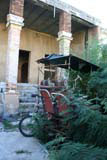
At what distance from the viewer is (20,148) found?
3371 mm

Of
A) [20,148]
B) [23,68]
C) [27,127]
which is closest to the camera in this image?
[20,148]

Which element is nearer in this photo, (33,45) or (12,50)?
(12,50)

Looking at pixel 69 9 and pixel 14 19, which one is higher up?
pixel 69 9

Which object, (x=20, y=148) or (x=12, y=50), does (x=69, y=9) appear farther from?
(x=20, y=148)

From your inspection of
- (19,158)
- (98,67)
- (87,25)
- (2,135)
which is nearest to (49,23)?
(87,25)

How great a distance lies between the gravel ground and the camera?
2990mm

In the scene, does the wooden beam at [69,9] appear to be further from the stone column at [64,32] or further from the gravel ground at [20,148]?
the gravel ground at [20,148]

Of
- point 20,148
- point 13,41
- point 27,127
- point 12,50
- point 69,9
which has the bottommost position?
point 20,148

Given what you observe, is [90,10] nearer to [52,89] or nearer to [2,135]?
[52,89]

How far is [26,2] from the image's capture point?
745cm

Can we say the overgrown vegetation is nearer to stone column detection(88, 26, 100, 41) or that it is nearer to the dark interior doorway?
stone column detection(88, 26, 100, 41)

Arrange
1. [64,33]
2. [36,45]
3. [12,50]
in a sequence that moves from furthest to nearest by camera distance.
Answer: [36,45]
[64,33]
[12,50]

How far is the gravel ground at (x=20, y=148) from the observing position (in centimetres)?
299

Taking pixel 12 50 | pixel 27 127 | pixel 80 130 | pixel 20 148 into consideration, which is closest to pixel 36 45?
pixel 12 50
